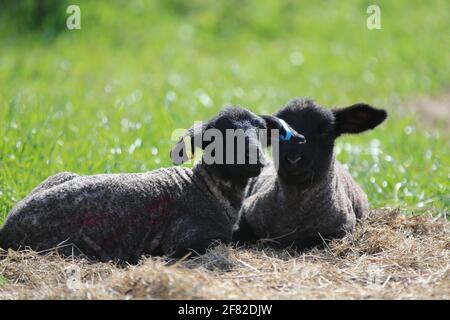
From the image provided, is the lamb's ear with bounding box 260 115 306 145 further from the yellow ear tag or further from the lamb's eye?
the yellow ear tag

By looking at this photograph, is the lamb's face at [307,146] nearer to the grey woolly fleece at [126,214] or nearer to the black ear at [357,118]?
the black ear at [357,118]

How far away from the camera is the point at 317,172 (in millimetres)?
7785

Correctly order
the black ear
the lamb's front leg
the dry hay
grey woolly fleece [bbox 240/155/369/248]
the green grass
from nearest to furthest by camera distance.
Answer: the dry hay → grey woolly fleece [bbox 240/155/369/248] → the lamb's front leg → the black ear → the green grass

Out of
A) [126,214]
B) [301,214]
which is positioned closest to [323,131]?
[301,214]

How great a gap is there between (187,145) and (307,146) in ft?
3.91

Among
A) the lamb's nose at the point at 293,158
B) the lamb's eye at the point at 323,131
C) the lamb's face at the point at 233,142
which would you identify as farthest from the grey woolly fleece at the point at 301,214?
Answer: the lamb's face at the point at 233,142

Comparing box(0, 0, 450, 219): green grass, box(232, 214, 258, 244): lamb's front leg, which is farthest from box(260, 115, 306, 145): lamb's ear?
box(0, 0, 450, 219): green grass

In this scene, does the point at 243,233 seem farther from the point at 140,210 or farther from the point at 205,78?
the point at 205,78

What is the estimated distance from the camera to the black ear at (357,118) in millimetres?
8312

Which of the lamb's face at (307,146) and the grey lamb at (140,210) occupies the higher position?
the lamb's face at (307,146)

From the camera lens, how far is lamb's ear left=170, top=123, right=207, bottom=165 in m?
7.31

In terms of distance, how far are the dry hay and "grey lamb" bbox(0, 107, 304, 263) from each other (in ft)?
0.82

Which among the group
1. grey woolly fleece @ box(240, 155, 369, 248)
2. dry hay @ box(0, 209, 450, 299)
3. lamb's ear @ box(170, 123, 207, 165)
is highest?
lamb's ear @ box(170, 123, 207, 165)

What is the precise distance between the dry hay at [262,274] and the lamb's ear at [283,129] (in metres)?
1.10
